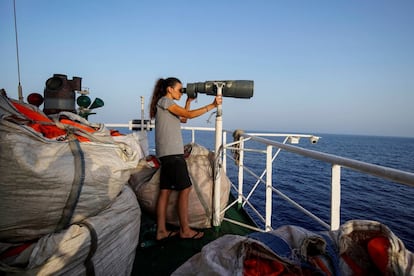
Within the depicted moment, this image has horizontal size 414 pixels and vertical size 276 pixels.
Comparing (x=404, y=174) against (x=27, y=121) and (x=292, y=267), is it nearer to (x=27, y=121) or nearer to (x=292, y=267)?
(x=292, y=267)

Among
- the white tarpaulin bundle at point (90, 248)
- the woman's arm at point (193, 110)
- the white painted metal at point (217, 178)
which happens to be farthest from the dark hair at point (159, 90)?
the white tarpaulin bundle at point (90, 248)

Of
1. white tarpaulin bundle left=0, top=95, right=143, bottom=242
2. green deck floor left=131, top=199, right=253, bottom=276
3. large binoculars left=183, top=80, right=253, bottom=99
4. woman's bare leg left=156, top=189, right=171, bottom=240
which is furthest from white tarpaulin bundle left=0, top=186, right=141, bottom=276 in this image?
large binoculars left=183, top=80, right=253, bottom=99

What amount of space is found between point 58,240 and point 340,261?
115 cm

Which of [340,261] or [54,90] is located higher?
[54,90]

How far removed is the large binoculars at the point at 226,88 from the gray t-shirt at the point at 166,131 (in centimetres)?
35

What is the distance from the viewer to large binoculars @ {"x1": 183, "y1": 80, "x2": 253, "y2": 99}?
212 cm

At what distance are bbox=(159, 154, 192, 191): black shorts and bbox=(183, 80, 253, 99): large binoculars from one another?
2.23 ft

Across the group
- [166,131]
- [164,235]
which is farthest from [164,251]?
[166,131]

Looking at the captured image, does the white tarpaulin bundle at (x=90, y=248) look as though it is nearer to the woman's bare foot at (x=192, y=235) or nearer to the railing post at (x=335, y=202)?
the woman's bare foot at (x=192, y=235)

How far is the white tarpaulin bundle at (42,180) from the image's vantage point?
102 cm

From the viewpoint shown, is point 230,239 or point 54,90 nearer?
point 230,239

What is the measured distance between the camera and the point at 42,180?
1.06 meters

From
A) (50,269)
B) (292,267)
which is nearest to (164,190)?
(50,269)

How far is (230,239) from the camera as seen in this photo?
0.78 m
